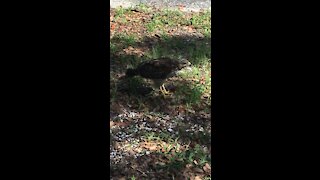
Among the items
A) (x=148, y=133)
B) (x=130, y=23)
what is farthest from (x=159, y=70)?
(x=130, y=23)

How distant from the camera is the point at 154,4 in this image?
6.68 metres

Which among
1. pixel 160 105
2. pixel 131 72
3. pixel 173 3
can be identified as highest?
pixel 173 3

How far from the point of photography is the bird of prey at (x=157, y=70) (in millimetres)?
4621

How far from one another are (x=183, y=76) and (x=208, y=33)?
1223 millimetres

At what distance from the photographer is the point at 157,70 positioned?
15.4 ft

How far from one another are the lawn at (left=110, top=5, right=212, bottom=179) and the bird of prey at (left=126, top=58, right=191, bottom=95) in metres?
0.07

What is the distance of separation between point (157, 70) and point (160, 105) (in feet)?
1.76

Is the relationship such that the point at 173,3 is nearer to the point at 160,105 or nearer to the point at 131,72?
the point at 131,72

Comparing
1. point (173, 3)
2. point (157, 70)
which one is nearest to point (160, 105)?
point (157, 70)

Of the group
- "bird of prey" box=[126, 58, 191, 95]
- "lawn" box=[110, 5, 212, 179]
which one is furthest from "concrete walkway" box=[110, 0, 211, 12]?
"bird of prey" box=[126, 58, 191, 95]

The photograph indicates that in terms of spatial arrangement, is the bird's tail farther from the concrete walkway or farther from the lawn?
the concrete walkway

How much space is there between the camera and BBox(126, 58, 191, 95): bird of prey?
4621 millimetres
